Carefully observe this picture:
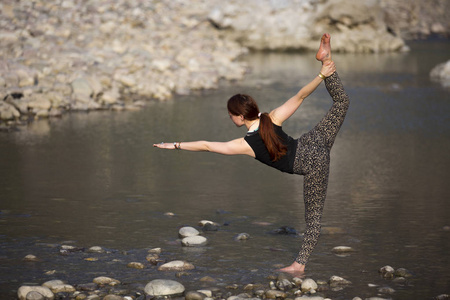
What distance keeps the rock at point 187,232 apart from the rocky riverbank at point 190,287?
828 millimetres

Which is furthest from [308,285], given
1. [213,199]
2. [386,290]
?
[213,199]

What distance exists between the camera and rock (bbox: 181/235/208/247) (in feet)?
22.8

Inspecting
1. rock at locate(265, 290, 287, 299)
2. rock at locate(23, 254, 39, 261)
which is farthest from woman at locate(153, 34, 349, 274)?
rock at locate(23, 254, 39, 261)

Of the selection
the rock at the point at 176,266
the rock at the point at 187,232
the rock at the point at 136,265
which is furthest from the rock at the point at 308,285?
the rock at the point at 187,232

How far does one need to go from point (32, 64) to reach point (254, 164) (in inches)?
325

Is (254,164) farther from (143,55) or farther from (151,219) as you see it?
(143,55)

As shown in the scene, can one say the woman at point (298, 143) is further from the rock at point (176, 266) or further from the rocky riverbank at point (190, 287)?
the rock at point (176, 266)

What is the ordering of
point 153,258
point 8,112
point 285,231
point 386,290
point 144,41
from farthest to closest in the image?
point 144,41
point 8,112
point 285,231
point 153,258
point 386,290

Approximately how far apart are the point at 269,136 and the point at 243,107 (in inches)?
12.2

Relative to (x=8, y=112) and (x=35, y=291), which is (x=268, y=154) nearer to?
(x=35, y=291)

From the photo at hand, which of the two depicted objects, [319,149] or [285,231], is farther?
[285,231]

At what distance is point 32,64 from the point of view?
16.9 metres

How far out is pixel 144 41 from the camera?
2211cm

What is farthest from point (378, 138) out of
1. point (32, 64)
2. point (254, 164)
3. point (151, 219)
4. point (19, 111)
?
point (32, 64)
